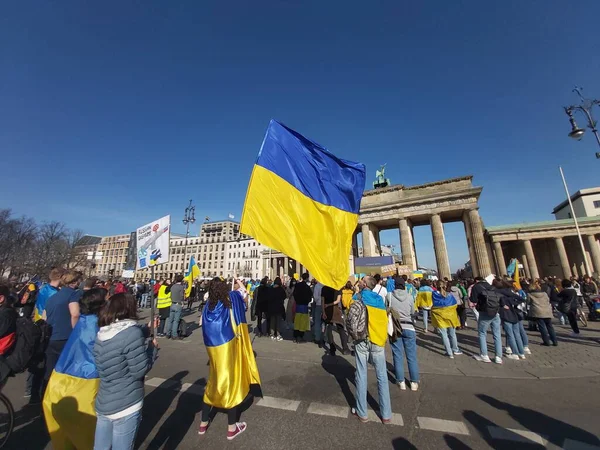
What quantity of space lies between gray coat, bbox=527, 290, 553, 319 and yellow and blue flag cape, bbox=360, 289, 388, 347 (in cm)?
719

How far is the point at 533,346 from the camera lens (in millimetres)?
7777

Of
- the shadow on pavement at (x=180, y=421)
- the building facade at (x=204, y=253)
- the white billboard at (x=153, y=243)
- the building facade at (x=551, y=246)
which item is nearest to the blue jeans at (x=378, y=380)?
the shadow on pavement at (x=180, y=421)

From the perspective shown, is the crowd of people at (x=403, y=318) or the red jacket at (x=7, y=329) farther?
the crowd of people at (x=403, y=318)

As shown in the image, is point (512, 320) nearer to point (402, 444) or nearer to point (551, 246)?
point (402, 444)

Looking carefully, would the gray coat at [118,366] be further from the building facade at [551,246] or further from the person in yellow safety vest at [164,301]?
the building facade at [551,246]

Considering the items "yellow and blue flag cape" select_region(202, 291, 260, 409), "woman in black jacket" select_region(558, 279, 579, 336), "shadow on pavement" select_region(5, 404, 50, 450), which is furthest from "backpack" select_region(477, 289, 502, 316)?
"shadow on pavement" select_region(5, 404, 50, 450)

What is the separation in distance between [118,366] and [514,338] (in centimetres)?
893

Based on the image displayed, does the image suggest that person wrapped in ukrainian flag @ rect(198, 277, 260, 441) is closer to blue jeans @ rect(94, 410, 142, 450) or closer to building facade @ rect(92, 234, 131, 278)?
blue jeans @ rect(94, 410, 142, 450)

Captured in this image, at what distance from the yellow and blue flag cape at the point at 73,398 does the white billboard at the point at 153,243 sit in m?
5.10

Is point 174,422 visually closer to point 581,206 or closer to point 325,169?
point 325,169

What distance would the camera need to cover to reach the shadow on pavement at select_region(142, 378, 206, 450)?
10.5 ft

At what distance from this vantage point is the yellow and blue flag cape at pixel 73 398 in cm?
255

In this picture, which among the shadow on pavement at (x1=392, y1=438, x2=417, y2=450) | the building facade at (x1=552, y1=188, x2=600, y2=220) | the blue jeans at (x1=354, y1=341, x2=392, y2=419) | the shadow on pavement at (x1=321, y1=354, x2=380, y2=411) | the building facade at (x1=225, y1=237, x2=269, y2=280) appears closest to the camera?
the shadow on pavement at (x1=392, y1=438, x2=417, y2=450)

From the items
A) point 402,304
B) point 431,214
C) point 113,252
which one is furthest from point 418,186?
point 113,252
